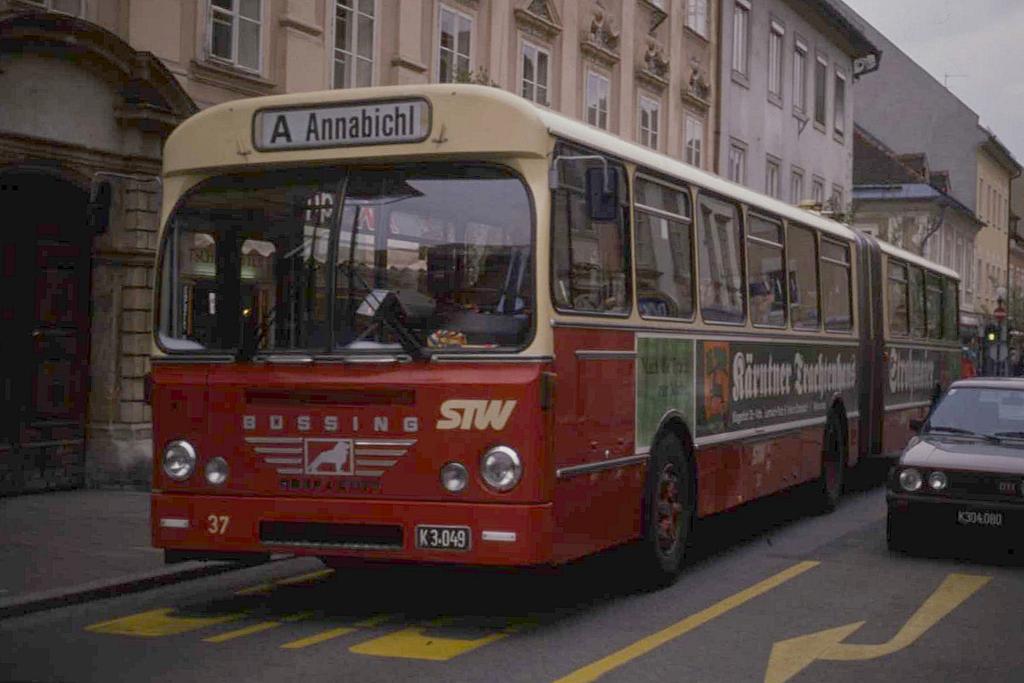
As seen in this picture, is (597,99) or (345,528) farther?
(597,99)

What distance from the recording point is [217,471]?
358 inches

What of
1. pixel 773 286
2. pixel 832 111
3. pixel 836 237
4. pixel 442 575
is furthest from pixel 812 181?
pixel 442 575

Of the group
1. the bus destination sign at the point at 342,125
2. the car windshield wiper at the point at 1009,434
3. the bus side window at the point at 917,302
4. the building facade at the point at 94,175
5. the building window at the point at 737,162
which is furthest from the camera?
the building window at the point at 737,162

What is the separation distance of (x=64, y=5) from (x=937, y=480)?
959 cm

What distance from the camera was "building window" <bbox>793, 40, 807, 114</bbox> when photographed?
41.9 m

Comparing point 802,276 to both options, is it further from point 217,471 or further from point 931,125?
point 931,125

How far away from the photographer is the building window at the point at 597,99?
28531mm

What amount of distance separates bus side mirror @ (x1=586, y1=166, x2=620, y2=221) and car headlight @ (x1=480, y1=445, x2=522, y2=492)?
1399mm

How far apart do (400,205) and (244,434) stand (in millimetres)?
1598

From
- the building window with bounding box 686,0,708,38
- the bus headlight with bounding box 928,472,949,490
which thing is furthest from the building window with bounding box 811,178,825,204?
the bus headlight with bounding box 928,472,949,490

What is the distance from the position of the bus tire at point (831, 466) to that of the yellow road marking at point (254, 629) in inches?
307

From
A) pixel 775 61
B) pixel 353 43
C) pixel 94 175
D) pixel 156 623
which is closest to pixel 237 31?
pixel 353 43

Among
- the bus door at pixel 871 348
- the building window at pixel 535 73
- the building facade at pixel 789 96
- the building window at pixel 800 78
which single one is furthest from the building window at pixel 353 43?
the building window at pixel 800 78

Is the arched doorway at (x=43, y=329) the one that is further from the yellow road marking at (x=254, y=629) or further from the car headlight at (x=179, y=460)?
the yellow road marking at (x=254, y=629)
